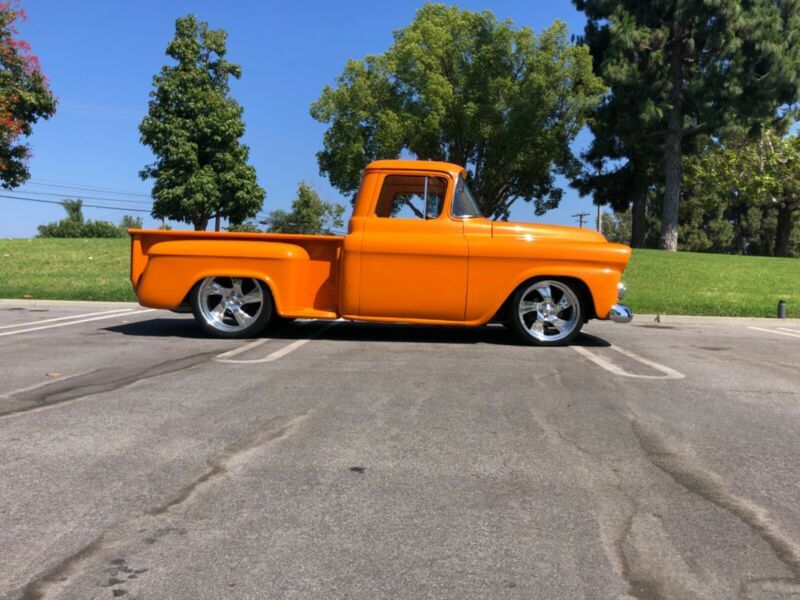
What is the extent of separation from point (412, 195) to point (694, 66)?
28241 millimetres

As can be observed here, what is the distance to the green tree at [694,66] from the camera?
89.8 feet

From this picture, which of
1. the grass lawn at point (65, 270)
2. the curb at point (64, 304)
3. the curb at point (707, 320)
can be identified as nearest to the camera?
the curb at point (707, 320)

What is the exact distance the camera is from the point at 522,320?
783 cm

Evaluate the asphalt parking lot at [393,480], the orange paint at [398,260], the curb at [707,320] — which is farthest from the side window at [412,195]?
the curb at [707,320]

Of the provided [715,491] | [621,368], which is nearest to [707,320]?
[621,368]

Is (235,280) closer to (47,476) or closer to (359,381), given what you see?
(359,381)

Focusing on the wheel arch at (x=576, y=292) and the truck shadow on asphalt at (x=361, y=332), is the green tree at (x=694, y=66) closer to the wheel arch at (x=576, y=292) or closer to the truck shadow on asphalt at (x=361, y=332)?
the truck shadow on asphalt at (x=361, y=332)

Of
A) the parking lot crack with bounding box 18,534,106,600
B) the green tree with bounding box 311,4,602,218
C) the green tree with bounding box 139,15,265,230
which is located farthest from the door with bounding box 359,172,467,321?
the green tree with bounding box 139,15,265,230

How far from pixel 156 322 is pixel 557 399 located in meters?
6.96

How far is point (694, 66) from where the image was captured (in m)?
30.8

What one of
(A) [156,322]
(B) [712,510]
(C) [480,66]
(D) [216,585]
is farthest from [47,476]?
(C) [480,66]

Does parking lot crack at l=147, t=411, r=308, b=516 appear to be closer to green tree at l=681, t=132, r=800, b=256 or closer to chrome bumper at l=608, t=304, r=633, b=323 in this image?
chrome bumper at l=608, t=304, r=633, b=323

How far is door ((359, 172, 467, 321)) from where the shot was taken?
7.50 metres

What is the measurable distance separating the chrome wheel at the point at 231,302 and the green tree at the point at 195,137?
2847 centimetres
